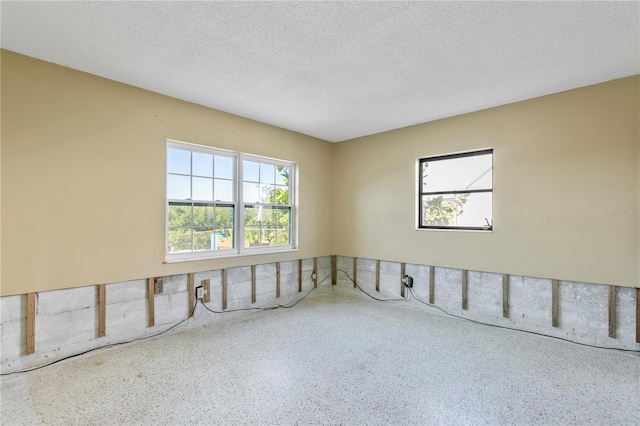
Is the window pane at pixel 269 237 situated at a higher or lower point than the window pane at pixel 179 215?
lower

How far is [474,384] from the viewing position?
2.42m

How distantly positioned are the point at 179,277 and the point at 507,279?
158 inches

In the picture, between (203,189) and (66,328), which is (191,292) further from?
(203,189)

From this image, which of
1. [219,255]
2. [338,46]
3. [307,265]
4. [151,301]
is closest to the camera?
[338,46]

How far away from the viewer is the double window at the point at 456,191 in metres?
3.96

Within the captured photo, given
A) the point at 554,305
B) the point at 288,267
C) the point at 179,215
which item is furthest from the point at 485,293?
the point at 179,215

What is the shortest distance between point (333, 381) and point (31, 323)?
8.82 ft

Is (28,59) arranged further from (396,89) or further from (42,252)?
(396,89)

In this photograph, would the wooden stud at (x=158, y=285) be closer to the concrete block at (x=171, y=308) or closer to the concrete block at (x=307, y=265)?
the concrete block at (x=171, y=308)

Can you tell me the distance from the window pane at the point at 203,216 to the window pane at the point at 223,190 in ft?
0.61

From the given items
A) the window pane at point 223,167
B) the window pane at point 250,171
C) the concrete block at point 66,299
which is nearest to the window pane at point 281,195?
the window pane at point 250,171

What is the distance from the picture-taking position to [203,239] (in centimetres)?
387

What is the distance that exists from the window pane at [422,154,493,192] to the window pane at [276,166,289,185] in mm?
2165

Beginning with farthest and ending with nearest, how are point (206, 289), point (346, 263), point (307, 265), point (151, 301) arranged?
point (346, 263) < point (307, 265) < point (206, 289) < point (151, 301)
